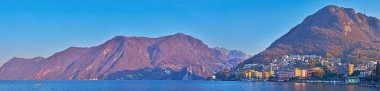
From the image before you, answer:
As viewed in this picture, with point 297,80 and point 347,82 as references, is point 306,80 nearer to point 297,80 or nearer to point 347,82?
point 297,80

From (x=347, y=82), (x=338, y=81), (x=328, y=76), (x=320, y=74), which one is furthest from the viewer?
(x=320, y=74)

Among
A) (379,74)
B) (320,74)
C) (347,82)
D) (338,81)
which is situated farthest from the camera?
(320,74)

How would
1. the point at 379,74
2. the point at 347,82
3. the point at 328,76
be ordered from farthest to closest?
the point at 328,76 < the point at 347,82 < the point at 379,74

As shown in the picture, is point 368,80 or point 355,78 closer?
point 368,80

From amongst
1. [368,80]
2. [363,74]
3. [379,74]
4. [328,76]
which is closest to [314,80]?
[328,76]

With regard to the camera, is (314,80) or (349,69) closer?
(314,80)

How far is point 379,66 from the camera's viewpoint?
131 m

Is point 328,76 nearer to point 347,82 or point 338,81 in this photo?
point 338,81

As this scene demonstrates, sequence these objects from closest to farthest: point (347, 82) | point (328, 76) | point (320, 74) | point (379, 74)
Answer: point (379, 74)
point (347, 82)
point (328, 76)
point (320, 74)

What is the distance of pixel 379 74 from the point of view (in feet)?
411

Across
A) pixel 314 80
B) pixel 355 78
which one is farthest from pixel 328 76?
pixel 355 78

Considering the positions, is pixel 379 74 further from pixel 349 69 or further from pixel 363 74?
pixel 349 69

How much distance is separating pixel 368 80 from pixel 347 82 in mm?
13648

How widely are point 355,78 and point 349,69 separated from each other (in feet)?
141
